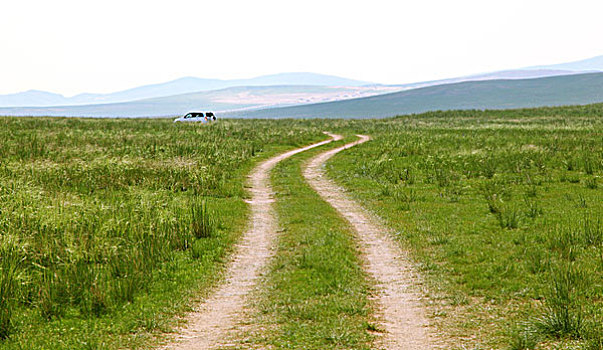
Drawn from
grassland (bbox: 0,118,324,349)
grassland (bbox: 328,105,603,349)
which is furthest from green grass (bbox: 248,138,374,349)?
grassland (bbox: 0,118,324,349)

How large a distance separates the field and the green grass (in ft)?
0.14

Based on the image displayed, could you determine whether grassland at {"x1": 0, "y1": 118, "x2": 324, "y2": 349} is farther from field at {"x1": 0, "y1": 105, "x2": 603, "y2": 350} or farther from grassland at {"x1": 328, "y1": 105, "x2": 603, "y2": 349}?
grassland at {"x1": 328, "y1": 105, "x2": 603, "y2": 349}

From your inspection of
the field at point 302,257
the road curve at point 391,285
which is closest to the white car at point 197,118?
the field at point 302,257

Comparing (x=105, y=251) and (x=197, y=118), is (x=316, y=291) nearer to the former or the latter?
(x=105, y=251)

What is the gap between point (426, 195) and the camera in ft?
65.2

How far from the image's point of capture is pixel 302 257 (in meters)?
11.6

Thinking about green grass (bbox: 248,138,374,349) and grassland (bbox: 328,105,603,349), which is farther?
grassland (bbox: 328,105,603,349)

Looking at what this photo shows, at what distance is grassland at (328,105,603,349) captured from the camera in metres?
7.77

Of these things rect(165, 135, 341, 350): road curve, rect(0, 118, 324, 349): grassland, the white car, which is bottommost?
rect(165, 135, 341, 350): road curve

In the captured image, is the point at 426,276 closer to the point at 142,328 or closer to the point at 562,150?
the point at 142,328

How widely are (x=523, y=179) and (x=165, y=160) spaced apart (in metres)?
17.6

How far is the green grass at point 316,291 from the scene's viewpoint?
7.59 meters

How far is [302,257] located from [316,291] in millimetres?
2049

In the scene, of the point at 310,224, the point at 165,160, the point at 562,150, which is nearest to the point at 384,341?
the point at 310,224
